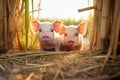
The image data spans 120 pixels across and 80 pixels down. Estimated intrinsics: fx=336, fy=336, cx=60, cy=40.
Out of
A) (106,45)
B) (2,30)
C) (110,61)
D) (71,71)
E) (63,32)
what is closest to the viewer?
(71,71)

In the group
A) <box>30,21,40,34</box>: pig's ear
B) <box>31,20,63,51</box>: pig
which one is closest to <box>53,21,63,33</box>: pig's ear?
<box>31,20,63,51</box>: pig

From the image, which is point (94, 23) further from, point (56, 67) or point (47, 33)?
point (56, 67)

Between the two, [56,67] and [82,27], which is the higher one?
[82,27]

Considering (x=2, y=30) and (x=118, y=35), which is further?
(x=2, y=30)

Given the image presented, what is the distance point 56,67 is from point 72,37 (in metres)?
0.68

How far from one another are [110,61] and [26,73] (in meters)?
0.44

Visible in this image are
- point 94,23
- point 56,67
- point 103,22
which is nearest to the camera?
point 56,67

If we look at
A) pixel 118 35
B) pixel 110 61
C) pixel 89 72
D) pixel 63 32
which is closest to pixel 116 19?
pixel 118 35

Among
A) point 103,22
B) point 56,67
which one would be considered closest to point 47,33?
point 103,22

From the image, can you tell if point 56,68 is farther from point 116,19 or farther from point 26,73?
point 116,19

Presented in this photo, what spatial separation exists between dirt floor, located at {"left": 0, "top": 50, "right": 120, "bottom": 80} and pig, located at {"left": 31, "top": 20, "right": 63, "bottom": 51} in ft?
0.84

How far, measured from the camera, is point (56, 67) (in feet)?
5.62

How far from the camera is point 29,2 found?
2449 millimetres

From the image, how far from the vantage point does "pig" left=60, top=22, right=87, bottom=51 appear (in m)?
2.36
